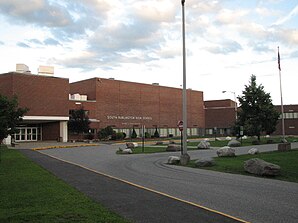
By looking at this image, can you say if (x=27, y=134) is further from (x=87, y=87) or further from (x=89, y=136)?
(x=87, y=87)

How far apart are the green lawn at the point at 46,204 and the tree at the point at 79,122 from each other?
45367 mm

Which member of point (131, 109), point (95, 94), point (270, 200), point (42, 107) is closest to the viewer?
point (270, 200)

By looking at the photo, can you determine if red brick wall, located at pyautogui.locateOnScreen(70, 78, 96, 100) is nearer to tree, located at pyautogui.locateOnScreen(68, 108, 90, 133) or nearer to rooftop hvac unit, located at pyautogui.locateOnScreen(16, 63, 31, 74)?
tree, located at pyautogui.locateOnScreen(68, 108, 90, 133)

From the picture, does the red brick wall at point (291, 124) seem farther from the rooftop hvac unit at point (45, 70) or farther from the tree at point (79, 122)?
the rooftop hvac unit at point (45, 70)

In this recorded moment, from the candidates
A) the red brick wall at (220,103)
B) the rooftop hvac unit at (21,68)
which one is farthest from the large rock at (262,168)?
the red brick wall at (220,103)

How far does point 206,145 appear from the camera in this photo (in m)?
34.8

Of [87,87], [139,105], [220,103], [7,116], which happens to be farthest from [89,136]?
[220,103]

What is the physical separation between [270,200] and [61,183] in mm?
6753

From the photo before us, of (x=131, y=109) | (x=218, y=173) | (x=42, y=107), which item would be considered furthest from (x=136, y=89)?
(x=218, y=173)

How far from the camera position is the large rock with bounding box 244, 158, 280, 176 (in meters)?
14.3

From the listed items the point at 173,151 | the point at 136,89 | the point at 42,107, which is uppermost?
the point at 136,89

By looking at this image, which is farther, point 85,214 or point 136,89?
point 136,89

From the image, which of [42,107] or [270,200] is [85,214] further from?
[42,107]

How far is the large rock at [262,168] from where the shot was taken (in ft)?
47.0
